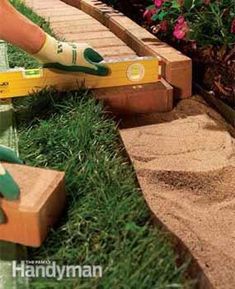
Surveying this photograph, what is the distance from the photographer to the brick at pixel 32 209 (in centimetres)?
148

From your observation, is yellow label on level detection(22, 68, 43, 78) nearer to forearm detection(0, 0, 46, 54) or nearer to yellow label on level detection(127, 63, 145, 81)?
forearm detection(0, 0, 46, 54)

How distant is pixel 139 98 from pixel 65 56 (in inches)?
17.0

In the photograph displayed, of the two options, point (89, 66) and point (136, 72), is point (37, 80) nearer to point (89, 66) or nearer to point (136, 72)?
point (89, 66)

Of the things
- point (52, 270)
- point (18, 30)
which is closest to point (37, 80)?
point (18, 30)

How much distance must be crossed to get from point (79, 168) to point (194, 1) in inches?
50.5

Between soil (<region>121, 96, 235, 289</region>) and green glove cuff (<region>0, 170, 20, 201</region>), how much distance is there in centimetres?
47

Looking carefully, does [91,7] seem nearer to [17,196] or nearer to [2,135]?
[2,135]

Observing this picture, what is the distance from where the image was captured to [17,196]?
1.51 metres

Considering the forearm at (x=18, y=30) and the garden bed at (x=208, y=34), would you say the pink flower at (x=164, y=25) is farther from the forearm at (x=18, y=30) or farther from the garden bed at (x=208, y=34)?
the forearm at (x=18, y=30)

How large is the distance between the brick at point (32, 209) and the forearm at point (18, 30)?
0.91 meters

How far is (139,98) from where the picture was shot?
8.98ft

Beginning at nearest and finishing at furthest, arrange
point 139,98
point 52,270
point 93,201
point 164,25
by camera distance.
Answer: point 52,270 → point 93,201 → point 139,98 → point 164,25

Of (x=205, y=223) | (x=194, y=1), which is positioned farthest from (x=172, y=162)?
(x=194, y=1)

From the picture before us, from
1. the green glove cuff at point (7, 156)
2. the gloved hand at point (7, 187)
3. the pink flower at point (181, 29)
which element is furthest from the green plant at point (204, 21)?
the gloved hand at point (7, 187)
